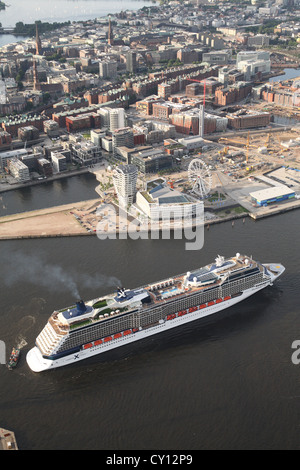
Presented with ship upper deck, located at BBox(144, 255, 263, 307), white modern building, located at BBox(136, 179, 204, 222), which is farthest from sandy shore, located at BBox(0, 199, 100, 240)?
ship upper deck, located at BBox(144, 255, 263, 307)

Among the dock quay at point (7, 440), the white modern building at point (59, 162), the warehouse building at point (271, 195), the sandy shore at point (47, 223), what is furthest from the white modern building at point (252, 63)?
the dock quay at point (7, 440)

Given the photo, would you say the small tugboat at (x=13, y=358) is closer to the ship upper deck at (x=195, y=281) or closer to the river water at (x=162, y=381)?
the river water at (x=162, y=381)

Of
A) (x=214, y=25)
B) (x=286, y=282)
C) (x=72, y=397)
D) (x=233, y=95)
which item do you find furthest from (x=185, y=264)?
(x=214, y=25)

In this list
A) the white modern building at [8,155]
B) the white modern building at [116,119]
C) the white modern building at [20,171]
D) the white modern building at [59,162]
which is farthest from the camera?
the white modern building at [116,119]

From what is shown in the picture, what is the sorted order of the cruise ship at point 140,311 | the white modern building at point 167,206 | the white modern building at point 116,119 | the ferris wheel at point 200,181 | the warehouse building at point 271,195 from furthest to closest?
the white modern building at point 116,119 → the ferris wheel at point 200,181 → the warehouse building at point 271,195 → the white modern building at point 167,206 → the cruise ship at point 140,311

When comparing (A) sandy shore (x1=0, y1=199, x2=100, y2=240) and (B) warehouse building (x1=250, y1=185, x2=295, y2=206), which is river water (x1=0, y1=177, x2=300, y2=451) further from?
(B) warehouse building (x1=250, y1=185, x2=295, y2=206)

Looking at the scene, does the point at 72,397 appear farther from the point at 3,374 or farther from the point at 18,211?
the point at 18,211

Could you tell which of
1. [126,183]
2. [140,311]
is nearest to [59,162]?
[126,183]
